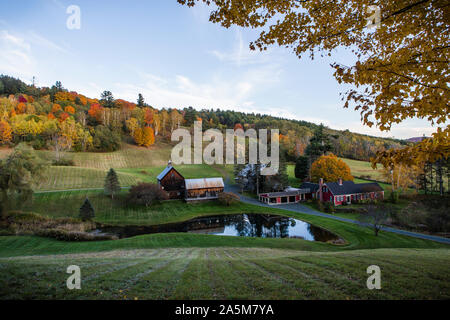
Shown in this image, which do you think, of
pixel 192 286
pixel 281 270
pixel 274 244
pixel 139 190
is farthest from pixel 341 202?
pixel 192 286

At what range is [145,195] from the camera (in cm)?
2916

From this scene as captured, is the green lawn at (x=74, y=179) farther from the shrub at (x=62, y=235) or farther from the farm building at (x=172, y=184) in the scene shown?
the shrub at (x=62, y=235)

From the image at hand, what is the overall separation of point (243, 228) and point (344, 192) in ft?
66.8

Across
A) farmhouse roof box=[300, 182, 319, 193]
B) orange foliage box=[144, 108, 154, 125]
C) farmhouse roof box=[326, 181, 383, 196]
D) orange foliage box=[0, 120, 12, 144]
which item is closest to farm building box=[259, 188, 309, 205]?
farmhouse roof box=[300, 182, 319, 193]

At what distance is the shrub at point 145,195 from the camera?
1148 inches

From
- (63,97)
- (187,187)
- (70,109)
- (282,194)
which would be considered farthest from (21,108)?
(282,194)

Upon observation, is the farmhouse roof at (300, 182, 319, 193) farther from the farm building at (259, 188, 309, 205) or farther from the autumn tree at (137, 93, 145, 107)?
the autumn tree at (137, 93, 145, 107)

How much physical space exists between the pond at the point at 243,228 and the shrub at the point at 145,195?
18.5 feet

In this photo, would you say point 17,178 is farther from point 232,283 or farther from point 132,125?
point 132,125

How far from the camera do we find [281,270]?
5.73m

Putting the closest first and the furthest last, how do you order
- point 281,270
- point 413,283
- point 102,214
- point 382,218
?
point 413,283, point 281,270, point 382,218, point 102,214

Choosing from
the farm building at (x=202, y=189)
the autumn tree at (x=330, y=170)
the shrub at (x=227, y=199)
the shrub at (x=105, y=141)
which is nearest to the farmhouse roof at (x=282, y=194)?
the shrub at (x=227, y=199)
